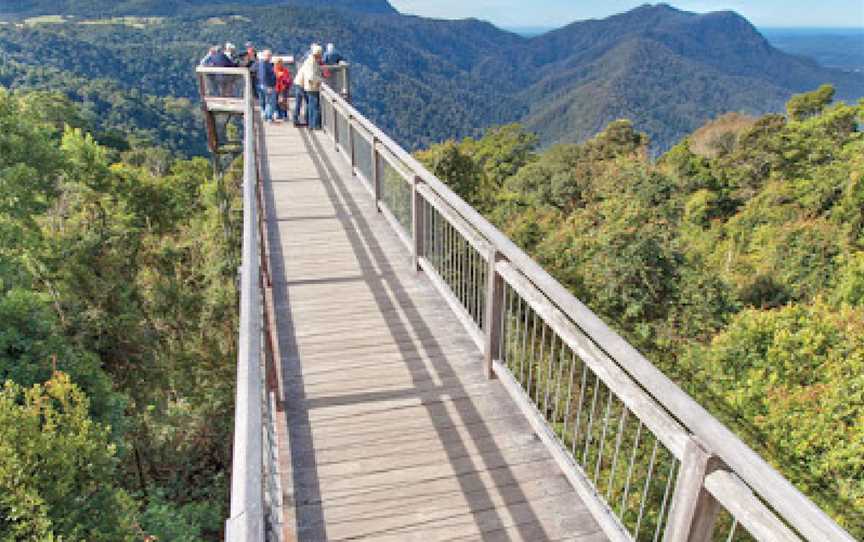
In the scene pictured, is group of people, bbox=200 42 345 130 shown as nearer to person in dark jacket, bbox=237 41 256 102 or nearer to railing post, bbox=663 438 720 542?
person in dark jacket, bbox=237 41 256 102

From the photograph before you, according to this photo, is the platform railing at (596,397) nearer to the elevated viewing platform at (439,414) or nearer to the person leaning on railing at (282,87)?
the elevated viewing platform at (439,414)

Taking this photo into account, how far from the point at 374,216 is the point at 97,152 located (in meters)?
20.6

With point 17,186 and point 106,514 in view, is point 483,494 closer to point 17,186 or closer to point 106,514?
point 106,514

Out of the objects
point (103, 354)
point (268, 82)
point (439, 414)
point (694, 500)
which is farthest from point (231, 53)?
point (694, 500)

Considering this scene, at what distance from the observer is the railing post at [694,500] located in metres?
2.23

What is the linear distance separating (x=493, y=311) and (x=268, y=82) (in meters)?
11.9

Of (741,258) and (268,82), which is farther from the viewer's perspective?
(741,258)

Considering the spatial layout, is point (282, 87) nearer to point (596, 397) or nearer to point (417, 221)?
point (417, 221)

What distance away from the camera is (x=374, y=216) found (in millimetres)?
8758

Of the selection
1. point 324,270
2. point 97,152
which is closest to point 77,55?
point 97,152

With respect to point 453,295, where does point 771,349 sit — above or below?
below

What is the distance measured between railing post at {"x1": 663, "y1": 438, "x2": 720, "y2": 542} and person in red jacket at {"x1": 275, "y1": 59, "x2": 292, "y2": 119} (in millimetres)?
13530

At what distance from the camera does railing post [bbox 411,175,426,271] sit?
617 centimetres

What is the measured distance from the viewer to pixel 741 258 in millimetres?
31375
